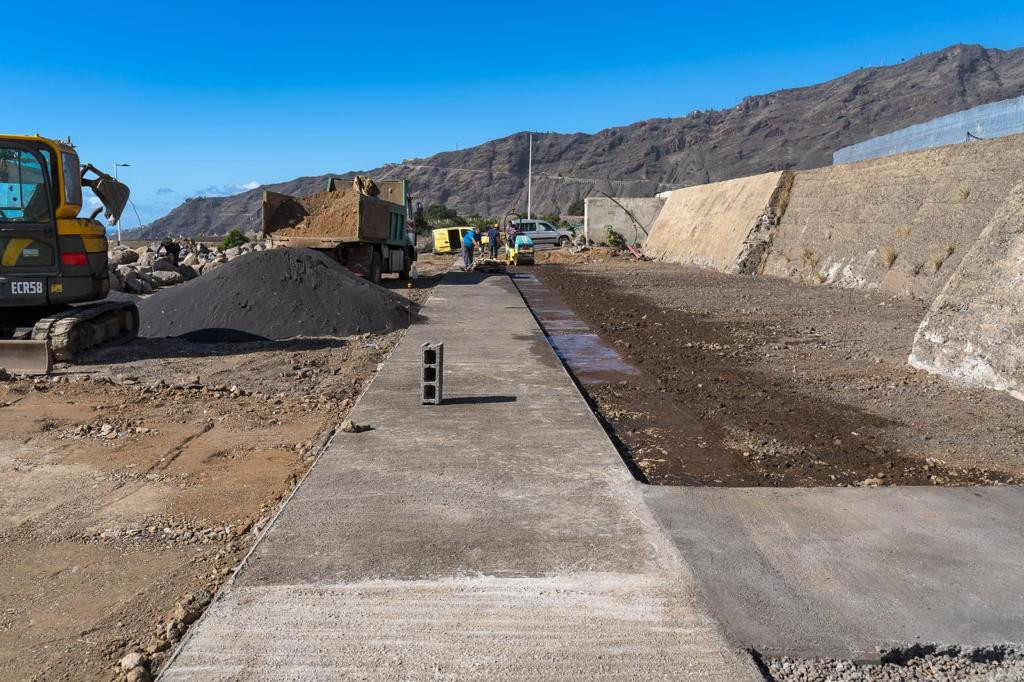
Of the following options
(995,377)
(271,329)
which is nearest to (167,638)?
(995,377)

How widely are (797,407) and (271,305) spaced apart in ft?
29.1

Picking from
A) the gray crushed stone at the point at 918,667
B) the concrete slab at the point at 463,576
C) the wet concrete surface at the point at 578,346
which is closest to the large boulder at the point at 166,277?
the wet concrete surface at the point at 578,346

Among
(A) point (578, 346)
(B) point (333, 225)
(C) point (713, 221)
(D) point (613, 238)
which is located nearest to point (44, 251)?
(A) point (578, 346)

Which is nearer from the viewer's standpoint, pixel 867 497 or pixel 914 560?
pixel 914 560

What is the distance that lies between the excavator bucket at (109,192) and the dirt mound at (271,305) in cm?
224

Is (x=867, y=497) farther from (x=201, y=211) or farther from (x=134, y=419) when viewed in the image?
(x=201, y=211)

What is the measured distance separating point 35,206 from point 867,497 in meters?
10.2

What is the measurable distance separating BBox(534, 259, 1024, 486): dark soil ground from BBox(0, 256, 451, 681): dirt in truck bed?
9.72 feet

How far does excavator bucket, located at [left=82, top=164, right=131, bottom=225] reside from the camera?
11.0 m

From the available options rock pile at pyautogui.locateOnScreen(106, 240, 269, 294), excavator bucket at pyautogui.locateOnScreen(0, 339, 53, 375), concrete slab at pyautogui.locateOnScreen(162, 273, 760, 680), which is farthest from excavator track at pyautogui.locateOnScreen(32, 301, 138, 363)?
concrete slab at pyautogui.locateOnScreen(162, 273, 760, 680)

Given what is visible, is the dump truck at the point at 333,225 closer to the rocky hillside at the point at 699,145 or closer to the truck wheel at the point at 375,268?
the truck wheel at the point at 375,268

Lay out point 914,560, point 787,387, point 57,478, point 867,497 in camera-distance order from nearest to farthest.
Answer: point 914,560
point 867,497
point 57,478
point 787,387

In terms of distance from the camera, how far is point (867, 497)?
508 centimetres

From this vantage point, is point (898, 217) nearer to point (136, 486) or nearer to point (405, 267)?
point (405, 267)
